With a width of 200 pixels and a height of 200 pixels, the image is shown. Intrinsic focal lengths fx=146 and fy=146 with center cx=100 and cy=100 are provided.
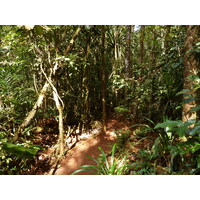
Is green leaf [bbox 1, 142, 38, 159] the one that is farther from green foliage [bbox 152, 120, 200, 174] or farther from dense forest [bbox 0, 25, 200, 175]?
green foliage [bbox 152, 120, 200, 174]

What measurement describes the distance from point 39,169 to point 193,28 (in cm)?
310

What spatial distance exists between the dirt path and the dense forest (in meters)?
0.03

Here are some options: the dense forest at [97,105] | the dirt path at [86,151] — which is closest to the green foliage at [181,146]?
the dense forest at [97,105]

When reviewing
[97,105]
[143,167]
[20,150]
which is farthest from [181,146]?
[97,105]

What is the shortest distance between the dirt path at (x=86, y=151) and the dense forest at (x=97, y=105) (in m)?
0.03

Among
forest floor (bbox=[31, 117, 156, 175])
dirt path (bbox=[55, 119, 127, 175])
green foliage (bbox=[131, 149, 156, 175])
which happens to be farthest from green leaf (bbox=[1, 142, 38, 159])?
dirt path (bbox=[55, 119, 127, 175])

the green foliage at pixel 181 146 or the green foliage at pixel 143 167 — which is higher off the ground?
the green foliage at pixel 181 146

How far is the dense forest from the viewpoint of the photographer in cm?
175

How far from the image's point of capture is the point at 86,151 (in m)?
3.19

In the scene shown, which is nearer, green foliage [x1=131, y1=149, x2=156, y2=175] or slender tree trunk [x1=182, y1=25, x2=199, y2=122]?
slender tree trunk [x1=182, y1=25, x2=199, y2=122]

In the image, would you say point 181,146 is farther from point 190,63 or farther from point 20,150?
point 20,150

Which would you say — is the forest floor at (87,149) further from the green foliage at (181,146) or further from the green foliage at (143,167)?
the green foliage at (181,146)

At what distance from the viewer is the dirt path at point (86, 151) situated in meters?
2.55
